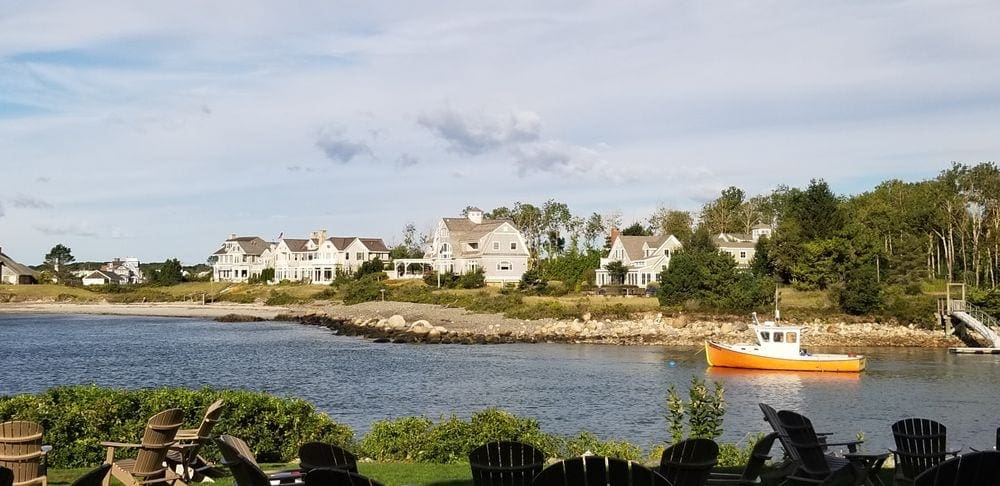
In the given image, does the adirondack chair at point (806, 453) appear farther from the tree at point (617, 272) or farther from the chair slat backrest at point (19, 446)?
the tree at point (617, 272)

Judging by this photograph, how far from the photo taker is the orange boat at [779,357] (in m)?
40.2

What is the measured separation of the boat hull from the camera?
40.1m

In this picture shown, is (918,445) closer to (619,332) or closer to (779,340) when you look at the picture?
(779,340)

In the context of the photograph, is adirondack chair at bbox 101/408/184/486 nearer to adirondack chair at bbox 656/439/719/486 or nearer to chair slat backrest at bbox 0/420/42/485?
chair slat backrest at bbox 0/420/42/485

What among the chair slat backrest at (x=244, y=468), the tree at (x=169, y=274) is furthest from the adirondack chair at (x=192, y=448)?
the tree at (x=169, y=274)

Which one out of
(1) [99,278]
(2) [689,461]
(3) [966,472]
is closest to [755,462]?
(2) [689,461]

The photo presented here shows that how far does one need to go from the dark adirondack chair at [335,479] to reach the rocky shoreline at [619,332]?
5096 cm

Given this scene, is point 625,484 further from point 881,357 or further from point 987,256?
point 987,256

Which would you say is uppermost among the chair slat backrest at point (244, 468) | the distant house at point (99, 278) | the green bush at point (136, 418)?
the distant house at point (99, 278)

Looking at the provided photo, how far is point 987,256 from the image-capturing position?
7306 centimetres

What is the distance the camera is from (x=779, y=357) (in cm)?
4069

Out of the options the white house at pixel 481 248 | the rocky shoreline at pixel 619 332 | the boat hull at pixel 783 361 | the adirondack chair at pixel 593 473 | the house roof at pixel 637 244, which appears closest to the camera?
the adirondack chair at pixel 593 473

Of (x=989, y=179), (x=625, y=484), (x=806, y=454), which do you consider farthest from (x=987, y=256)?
(x=625, y=484)

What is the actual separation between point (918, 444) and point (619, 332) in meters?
47.8
